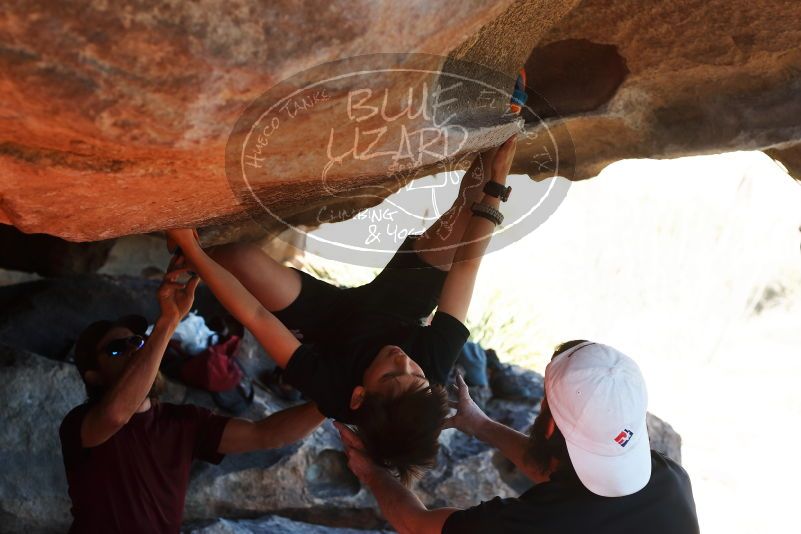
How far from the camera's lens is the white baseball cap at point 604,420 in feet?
6.82

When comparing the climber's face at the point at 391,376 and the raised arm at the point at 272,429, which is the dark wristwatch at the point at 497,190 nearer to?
the climber's face at the point at 391,376

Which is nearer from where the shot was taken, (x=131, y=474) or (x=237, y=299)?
(x=237, y=299)

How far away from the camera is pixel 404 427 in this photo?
8.03ft

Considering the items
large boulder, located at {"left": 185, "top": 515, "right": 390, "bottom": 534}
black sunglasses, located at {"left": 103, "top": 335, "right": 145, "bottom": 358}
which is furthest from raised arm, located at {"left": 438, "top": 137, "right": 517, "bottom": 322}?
large boulder, located at {"left": 185, "top": 515, "right": 390, "bottom": 534}

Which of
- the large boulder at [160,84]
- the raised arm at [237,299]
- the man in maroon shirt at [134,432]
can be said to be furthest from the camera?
the man in maroon shirt at [134,432]

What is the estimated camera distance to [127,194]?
6.26ft

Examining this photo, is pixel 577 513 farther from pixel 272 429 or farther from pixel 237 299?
pixel 272 429

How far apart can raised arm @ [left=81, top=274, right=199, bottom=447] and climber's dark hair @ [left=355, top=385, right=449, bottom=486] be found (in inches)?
23.3

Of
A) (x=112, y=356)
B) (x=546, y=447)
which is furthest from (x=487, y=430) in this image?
(x=112, y=356)

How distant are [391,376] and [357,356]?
0.66ft

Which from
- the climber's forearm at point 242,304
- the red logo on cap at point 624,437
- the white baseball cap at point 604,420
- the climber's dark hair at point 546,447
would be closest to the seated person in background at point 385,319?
the climber's forearm at point 242,304

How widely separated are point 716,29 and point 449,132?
57.6 inches

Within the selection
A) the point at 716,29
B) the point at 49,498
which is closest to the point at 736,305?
the point at 716,29

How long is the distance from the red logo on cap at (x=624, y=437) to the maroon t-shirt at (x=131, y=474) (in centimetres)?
146
